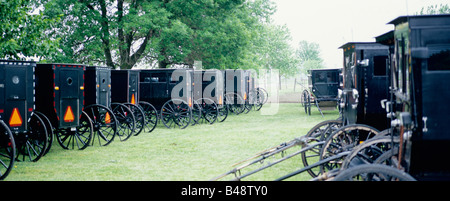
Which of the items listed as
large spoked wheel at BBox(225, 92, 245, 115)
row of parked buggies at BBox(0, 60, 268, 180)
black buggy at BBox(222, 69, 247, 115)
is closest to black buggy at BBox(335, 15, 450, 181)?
row of parked buggies at BBox(0, 60, 268, 180)

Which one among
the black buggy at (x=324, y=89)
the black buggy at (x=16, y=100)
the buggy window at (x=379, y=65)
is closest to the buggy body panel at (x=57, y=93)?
the black buggy at (x=16, y=100)

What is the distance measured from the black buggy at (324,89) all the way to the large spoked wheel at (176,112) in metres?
6.32

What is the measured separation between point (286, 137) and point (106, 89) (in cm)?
503

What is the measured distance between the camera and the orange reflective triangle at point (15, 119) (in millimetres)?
8316

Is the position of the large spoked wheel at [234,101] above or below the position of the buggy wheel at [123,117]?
above

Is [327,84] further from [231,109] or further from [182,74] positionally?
→ [182,74]

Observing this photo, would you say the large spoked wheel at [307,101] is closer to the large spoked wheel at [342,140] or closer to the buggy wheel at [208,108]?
the buggy wheel at [208,108]

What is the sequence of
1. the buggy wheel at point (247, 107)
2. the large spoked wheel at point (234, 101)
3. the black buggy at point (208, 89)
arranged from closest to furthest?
the black buggy at point (208, 89) → the large spoked wheel at point (234, 101) → the buggy wheel at point (247, 107)

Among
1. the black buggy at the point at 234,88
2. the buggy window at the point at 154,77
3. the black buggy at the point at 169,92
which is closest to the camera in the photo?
the black buggy at the point at 169,92

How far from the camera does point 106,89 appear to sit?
1229 cm

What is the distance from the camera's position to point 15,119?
8.38 metres

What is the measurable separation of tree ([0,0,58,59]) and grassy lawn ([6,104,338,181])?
2686mm

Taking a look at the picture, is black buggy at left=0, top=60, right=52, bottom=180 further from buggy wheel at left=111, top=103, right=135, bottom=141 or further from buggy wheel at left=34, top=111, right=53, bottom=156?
buggy wheel at left=111, top=103, right=135, bottom=141

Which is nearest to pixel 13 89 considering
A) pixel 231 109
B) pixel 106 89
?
pixel 106 89
